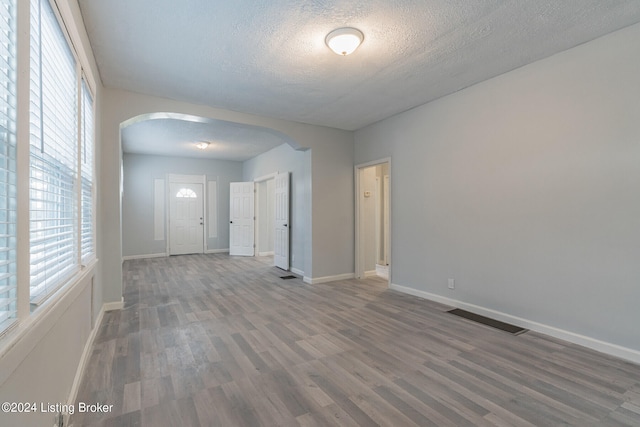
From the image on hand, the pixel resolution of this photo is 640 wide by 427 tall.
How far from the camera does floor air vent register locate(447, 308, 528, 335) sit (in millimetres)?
3047

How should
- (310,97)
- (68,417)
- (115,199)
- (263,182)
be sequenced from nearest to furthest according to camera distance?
(68,417) → (115,199) → (310,97) → (263,182)

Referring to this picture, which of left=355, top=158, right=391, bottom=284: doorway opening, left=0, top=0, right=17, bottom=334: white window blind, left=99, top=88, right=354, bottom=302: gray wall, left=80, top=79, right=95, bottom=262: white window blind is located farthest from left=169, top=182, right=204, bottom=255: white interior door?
left=0, top=0, right=17, bottom=334: white window blind

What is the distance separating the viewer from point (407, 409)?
1860mm

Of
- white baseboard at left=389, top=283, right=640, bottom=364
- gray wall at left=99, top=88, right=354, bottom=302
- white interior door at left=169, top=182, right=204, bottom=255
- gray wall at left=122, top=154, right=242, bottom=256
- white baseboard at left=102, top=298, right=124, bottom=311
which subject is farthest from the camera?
white interior door at left=169, top=182, right=204, bottom=255

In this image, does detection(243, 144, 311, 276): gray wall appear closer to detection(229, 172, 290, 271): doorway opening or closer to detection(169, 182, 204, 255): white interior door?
detection(229, 172, 290, 271): doorway opening

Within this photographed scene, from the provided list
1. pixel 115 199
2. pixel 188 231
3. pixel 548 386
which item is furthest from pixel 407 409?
pixel 188 231

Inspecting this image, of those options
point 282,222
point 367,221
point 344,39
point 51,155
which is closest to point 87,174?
point 51,155

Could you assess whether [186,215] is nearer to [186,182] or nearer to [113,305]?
[186,182]

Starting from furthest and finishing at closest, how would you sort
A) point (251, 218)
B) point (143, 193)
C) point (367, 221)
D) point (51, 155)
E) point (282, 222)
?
point (251, 218) < point (143, 193) < point (282, 222) < point (367, 221) < point (51, 155)

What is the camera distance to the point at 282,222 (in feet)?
21.3

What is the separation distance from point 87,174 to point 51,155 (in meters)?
1.26

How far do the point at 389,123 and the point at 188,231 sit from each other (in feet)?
21.1

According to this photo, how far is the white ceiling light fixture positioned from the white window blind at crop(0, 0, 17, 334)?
203 cm

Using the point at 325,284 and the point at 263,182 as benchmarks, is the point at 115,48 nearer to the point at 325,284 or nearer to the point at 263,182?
the point at 325,284
